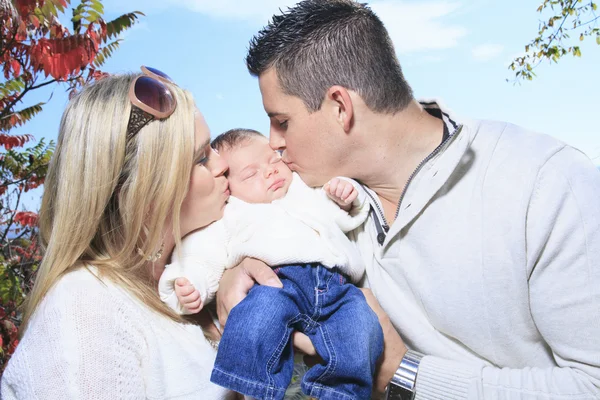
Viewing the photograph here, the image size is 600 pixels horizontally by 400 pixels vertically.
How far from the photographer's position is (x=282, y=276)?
2.46 metres

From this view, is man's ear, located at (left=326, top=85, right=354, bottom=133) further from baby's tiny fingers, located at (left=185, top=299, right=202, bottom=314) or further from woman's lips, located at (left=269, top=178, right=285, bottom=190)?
baby's tiny fingers, located at (left=185, top=299, right=202, bottom=314)

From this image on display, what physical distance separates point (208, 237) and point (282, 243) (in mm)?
448

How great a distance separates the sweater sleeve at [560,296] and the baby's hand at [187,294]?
3.67 feet

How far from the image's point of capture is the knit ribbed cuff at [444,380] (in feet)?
7.45

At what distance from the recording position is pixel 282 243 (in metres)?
2.46

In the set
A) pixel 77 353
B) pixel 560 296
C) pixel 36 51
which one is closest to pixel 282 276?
pixel 77 353

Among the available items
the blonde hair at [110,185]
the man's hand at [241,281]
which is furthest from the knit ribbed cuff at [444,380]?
the blonde hair at [110,185]

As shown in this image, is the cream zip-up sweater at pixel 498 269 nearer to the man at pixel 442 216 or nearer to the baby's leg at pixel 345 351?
the man at pixel 442 216

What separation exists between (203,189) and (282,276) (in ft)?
1.95

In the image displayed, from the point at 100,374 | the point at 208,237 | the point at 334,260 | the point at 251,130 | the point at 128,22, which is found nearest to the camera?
the point at 100,374

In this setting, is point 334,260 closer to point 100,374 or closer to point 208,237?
point 208,237

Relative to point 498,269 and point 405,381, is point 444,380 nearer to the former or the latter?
point 405,381

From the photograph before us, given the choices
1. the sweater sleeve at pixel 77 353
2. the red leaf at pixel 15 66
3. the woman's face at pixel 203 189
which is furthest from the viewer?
the red leaf at pixel 15 66

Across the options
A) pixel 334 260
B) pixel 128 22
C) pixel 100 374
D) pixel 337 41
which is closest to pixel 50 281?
pixel 100 374
